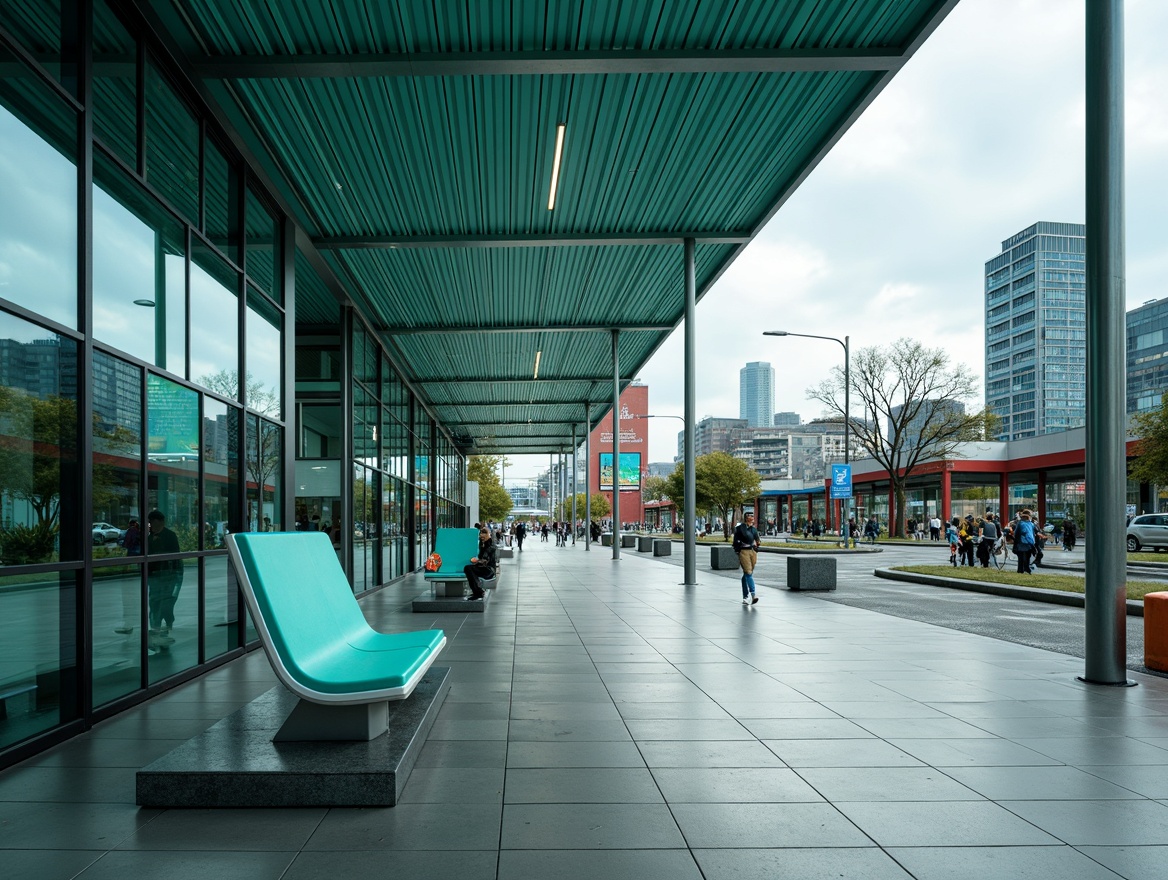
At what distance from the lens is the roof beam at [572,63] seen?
9.55 metres

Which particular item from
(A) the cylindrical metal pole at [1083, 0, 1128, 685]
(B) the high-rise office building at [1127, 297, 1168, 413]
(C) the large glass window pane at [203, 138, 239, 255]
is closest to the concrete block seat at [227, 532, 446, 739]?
(C) the large glass window pane at [203, 138, 239, 255]

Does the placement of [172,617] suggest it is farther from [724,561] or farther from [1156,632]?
[724,561]

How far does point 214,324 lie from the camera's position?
9.29 m

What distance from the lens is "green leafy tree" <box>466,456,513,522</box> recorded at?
241ft

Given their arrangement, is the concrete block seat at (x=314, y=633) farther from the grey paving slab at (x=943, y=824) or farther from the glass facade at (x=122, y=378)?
the grey paving slab at (x=943, y=824)

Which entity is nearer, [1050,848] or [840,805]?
[1050,848]

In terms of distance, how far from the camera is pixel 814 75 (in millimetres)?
10977

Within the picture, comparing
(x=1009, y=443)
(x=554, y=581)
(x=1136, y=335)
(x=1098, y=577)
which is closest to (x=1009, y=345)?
(x=1136, y=335)

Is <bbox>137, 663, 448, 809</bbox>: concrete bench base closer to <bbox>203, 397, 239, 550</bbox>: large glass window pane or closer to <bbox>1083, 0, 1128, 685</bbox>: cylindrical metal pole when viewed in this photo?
<bbox>203, 397, 239, 550</bbox>: large glass window pane

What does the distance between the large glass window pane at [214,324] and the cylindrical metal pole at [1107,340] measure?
8385 mm

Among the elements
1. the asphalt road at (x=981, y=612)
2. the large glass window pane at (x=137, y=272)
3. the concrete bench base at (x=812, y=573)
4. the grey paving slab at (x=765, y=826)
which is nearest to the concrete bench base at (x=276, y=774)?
the grey paving slab at (x=765, y=826)

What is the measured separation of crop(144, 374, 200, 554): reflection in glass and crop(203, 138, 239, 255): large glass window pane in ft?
6.29

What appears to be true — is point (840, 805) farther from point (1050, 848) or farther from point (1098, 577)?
point (1098, 577)

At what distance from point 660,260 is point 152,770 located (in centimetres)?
1623
